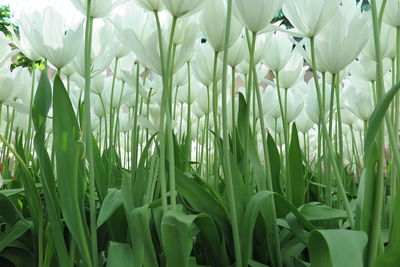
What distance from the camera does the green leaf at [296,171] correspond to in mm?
635

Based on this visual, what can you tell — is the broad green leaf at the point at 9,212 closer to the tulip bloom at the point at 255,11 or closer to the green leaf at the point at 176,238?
the green leaf at the point at 176,238

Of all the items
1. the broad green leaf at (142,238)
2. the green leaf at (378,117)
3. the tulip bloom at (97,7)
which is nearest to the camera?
the green leaf at (378,117)

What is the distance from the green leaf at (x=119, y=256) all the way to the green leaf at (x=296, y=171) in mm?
270

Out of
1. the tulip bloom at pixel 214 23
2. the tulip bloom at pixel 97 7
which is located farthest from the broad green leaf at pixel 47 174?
the tulip bloom at pixel 214 23

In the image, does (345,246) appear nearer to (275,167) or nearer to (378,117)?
(378,117)

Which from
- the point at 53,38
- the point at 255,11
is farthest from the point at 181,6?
the point at 53,38

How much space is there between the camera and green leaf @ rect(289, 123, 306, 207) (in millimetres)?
635

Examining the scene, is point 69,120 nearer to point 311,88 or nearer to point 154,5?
point 154,5

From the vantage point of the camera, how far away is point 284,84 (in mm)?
879

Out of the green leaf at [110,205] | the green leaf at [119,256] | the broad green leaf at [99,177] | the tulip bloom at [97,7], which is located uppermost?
the tulip bloom at [97,7]

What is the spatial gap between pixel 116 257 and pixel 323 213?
0.24 meters

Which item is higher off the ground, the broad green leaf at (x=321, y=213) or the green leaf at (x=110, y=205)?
the green leaf at (x=110, y=205)

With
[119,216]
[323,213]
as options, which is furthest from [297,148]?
[119,216]

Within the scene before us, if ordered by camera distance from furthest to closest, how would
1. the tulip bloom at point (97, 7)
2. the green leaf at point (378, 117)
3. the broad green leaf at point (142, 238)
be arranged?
the tulip bloom at point (97, 7) < the broad green leaf at point (142, 238) < the green leaf at point (378, 117)
